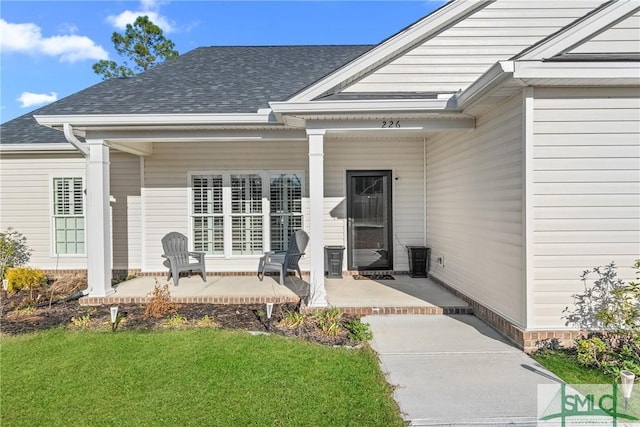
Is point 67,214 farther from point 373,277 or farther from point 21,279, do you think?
point 373,277

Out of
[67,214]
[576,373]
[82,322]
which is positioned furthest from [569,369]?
[67,214]

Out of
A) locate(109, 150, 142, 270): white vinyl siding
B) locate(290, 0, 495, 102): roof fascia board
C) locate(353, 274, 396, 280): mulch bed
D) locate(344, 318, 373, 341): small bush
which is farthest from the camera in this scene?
locate(109, 150, 142, 270): white vinyl siding

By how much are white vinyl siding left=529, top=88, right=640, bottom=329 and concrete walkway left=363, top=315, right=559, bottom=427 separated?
0.68 metres

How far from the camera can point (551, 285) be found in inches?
148

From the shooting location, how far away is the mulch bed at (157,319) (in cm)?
440

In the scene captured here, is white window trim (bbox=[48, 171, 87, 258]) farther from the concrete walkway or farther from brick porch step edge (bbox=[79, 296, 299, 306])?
the concrete walkway

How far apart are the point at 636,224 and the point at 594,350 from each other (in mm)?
1375

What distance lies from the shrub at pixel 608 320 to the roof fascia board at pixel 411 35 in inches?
155

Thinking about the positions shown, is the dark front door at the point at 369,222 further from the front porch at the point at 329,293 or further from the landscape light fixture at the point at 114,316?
the landscape light fixture at the point at 114,316

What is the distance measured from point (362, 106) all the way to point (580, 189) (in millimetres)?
2675

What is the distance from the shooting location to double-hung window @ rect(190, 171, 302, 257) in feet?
25.0

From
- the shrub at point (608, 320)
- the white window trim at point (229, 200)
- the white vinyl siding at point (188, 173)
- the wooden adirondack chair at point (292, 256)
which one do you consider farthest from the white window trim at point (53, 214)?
the shrub at point (608, 320)

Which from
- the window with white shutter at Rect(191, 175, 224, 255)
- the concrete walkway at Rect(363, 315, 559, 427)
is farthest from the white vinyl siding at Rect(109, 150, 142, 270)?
the concrete walkway at Rect(363, 315, 559, 427)

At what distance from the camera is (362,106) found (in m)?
4.78
